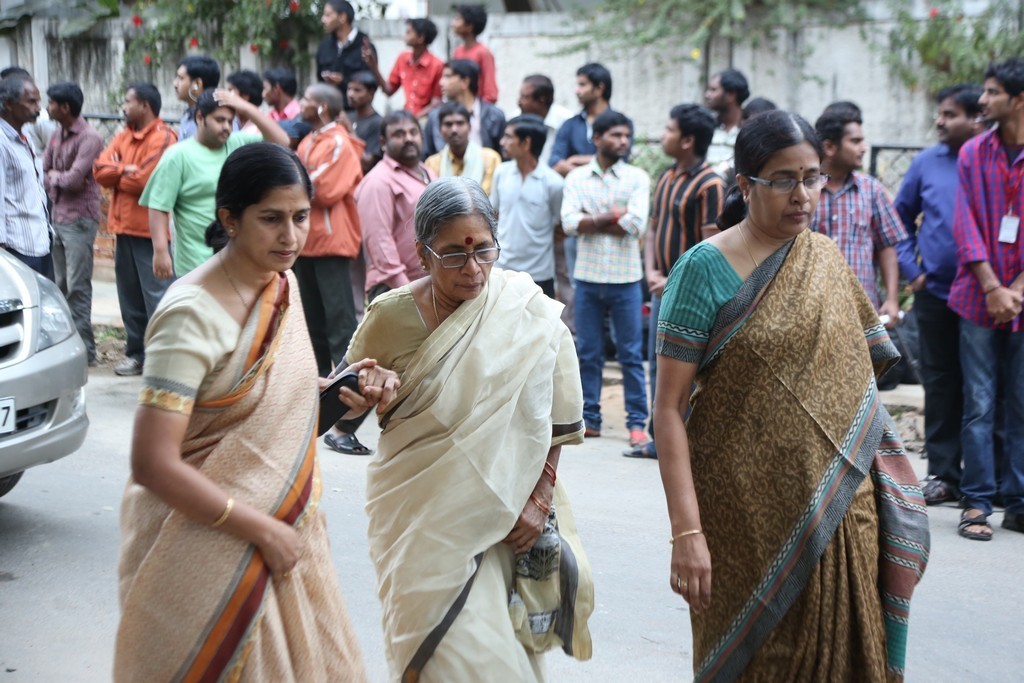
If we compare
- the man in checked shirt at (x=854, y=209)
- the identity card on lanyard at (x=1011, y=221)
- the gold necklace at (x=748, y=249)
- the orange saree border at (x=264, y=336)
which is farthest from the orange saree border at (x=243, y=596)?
the man in checked shirt at (x=854, y=209)

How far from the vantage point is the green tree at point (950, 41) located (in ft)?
32.1

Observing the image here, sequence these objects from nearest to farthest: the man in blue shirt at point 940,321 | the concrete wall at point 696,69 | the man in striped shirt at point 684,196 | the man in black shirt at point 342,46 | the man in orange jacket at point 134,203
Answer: the man in blue shirt at point 940,321
the man in striped shirt at point 684,196
the man in orange jacket at point 134,203
the concrete wall at point 696,69
the man in black shirt at point 342,46

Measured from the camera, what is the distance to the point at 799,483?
2.72 metres

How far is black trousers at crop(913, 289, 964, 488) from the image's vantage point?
19.2 ft

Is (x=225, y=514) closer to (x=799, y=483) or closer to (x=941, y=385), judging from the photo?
(x=799, y=483)

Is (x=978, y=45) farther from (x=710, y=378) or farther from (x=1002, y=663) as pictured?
(x=710, y=378)

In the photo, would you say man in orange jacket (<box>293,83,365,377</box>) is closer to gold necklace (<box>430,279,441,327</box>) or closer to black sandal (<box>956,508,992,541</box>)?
black sandal (<box>956,508,992,541</box>)

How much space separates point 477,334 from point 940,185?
3.97 meters

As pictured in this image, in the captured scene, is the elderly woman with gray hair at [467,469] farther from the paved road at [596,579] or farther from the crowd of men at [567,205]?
the crowd of men at [567,205]

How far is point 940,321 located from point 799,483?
11.6 feet

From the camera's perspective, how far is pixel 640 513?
564 centimetres

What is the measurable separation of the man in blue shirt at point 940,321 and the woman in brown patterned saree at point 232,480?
4191mm

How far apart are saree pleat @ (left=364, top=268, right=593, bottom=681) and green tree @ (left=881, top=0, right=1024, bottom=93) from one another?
8210 mm

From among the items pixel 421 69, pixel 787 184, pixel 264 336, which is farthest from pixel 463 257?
pixel 421 69
